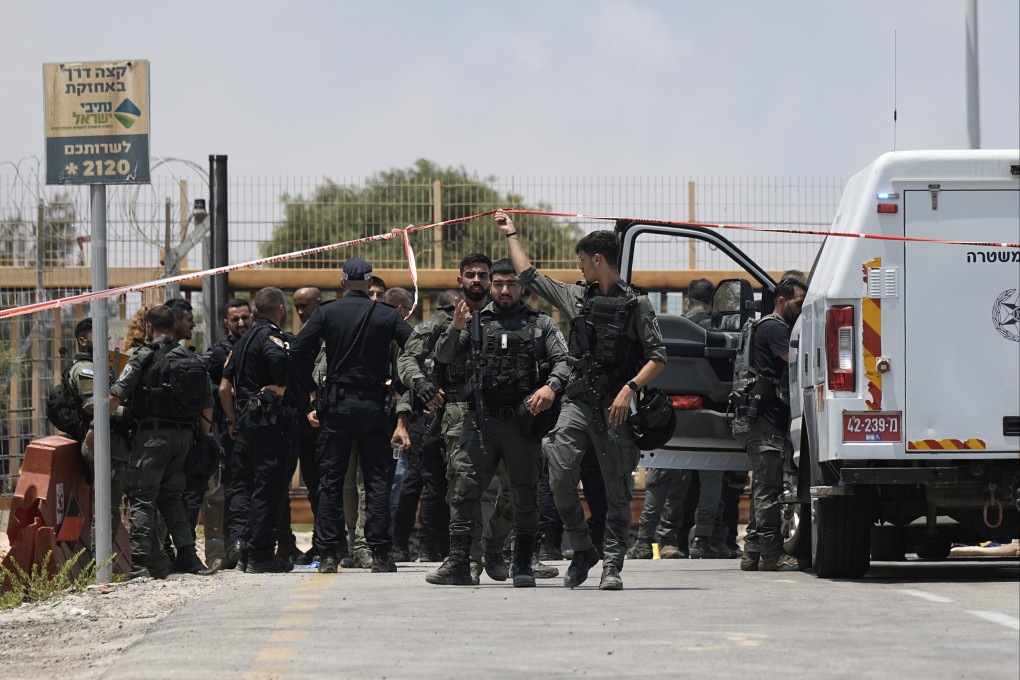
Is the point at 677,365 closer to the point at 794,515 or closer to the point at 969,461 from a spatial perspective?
the point at 794,515

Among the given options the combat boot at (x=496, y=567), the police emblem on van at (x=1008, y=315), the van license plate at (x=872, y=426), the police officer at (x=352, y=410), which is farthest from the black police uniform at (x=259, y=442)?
the police emblem on van at (x=1008, y=315)

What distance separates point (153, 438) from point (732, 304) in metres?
4.04

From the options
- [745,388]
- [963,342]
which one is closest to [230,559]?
[745,388]

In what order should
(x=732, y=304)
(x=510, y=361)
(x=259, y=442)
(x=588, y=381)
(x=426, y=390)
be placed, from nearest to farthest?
(x=588, y=381) < (x=510, y=361) < (x=426, y=390) < (x=259, y=442) < (x=732, y=304)

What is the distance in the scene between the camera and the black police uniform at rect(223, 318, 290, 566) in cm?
1105

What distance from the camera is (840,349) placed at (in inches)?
374

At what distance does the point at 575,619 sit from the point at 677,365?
4.33m

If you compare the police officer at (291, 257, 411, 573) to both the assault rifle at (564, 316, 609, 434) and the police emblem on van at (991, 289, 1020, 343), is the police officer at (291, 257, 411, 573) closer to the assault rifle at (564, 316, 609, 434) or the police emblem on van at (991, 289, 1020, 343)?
the assault rifle at (564, 316, 609, 434)

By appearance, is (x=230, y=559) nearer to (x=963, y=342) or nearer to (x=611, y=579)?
(x=611, y=579)

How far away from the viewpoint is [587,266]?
9.11m

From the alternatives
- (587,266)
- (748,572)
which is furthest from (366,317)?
(748,572)

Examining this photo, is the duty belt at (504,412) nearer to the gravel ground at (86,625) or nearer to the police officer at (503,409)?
the police officer at (503,409)

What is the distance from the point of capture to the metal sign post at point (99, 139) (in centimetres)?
970

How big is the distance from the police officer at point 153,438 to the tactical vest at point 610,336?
299 centimetres
